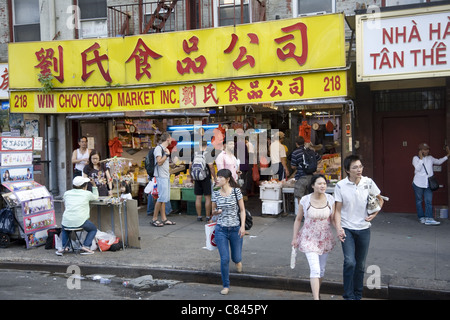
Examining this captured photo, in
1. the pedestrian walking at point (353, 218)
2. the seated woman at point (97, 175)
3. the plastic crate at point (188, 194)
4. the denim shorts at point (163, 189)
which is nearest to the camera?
the pedestrian walking at point (353, 218)

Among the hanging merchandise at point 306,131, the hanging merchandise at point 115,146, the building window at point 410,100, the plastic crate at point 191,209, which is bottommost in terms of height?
the plastic crate at point 191,209

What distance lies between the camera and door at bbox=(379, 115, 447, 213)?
11406 millimetres

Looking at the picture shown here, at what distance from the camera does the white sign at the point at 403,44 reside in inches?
366

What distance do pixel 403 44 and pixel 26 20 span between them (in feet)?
35.8

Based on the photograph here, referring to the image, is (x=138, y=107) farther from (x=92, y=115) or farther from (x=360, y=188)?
(x=360, y=188)

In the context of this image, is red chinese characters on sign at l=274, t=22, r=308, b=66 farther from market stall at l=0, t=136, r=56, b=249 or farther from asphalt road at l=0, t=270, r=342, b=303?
market stall at l=0, t=136, r=56, b=249

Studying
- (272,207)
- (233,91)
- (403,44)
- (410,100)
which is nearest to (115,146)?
(233,91)

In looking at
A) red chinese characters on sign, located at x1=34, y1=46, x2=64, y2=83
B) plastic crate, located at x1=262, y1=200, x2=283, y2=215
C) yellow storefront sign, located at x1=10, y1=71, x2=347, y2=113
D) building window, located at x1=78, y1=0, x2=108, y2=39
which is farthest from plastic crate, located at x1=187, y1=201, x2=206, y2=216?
building window, located at x1=78, y1=0, x2=108, y2=39

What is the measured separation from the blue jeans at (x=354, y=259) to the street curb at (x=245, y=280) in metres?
0.67

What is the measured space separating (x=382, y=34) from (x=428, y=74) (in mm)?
1170

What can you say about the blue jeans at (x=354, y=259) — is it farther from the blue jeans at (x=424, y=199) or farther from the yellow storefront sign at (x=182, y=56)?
the blue jeans at (x=424, y=199)

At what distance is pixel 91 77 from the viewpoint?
40.3ft

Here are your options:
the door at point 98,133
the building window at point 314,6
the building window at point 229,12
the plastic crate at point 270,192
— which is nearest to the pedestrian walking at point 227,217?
the plastic crate at point 270,192
